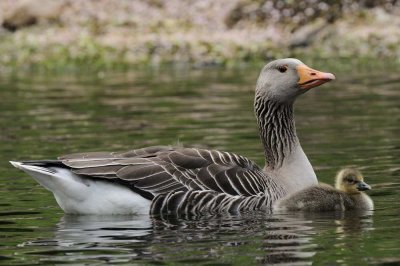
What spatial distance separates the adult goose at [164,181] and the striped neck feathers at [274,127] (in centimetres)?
34

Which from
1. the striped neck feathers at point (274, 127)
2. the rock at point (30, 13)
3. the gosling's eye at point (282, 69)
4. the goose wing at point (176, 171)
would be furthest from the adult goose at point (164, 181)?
the rock at point (30, 13)

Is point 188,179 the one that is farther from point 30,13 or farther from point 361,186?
point 30,13

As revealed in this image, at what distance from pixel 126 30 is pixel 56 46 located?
340cm

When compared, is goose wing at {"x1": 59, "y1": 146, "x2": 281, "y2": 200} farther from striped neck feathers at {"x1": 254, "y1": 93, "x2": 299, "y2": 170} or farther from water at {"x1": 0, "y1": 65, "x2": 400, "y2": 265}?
striped neck feathers at {"x1": 254, "y1": 93, "x2": 299, "y2": 170}

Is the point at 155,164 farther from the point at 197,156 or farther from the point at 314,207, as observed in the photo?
the point at 314,207

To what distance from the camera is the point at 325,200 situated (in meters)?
13.7

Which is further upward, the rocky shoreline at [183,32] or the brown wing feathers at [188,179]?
the rocky shoreline at [183,32]

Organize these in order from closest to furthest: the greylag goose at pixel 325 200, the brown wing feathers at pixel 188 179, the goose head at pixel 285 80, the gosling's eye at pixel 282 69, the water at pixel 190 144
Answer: the water at pixel 190 144 → the brown wing feathers at pixel 188 179 → the greylag goose at pixel 325 200 → the goose head at pixel 285 80 → the gosling's eye at pixel 282 69

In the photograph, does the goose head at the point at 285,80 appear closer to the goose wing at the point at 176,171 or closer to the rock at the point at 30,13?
the goose wing at the point at 176,171

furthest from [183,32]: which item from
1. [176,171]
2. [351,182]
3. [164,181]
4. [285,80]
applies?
[164,181]

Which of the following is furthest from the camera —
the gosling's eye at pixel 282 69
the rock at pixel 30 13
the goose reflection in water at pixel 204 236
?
the rock at pixel 30 13

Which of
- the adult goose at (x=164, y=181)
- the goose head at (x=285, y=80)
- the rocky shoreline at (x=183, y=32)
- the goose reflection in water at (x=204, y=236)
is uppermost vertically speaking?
the rocky shoreline at (x=183, y=32)

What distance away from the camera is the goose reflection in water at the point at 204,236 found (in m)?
11.0

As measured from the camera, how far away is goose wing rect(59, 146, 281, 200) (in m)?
13.4
